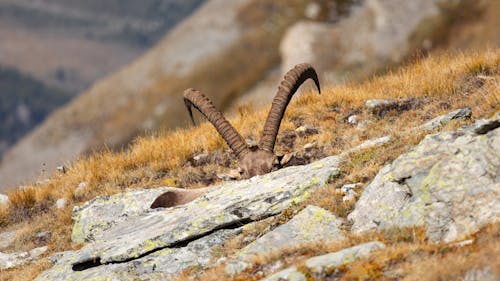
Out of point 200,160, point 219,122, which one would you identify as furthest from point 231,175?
point 200,160

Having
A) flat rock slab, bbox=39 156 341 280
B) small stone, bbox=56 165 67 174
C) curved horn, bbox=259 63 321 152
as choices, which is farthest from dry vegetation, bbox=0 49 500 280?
curved horn, bbox=259 63 321 152

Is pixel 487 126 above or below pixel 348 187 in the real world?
above

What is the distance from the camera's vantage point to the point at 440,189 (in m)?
→ 10.3

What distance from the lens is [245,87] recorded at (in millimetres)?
159625

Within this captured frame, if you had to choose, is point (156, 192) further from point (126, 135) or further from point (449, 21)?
point (126, 135)

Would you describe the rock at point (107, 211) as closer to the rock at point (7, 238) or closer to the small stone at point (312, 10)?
the rock at point (7, 238)

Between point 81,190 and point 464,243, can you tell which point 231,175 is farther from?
point 464,243

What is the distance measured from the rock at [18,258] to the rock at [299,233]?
5.69 metres

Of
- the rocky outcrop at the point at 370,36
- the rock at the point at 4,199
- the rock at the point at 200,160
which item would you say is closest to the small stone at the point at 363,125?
the rock at the point at 200,160

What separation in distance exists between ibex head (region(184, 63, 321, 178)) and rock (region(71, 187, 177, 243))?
1.72m

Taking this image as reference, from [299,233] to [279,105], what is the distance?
4934 mm

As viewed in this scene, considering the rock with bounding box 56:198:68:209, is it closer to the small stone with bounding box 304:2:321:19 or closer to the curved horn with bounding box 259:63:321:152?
the curved horn with bounding box 259:63:321:152

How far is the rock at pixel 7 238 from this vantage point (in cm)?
1577

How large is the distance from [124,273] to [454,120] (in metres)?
6.45
